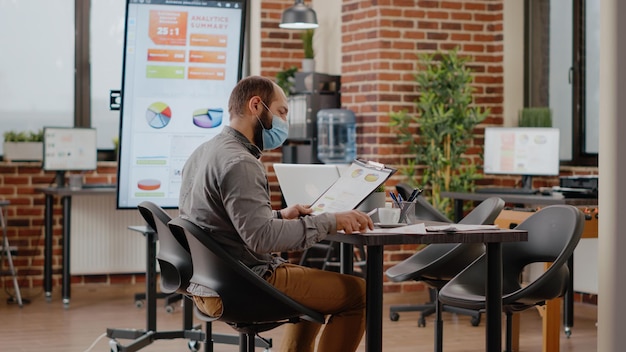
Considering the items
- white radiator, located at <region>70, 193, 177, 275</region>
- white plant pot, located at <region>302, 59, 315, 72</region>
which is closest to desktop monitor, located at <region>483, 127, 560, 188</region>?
white plant pot, located at <region>302, 59, 315, 72</region>

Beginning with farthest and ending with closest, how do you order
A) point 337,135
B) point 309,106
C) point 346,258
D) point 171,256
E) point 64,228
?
point 309,106 < point 337,135 < point 64,228 < point 346,258 < point 171,256

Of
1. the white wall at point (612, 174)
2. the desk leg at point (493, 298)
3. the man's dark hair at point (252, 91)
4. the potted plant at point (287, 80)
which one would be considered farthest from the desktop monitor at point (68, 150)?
the white wall at point (612, 174)

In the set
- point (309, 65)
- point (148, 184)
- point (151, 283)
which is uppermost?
point (309, 65)

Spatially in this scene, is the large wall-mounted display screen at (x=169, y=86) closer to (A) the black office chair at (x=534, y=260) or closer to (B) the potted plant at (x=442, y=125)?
(A) the black office chair at (x=534, y=260)

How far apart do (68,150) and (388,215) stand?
410 cm

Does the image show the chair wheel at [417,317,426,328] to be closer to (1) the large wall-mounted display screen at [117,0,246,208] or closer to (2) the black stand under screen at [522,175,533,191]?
(2) the black stand under screen at [522,175,533,191]

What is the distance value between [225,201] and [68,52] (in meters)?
4.71

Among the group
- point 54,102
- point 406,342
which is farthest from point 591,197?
point 54,102

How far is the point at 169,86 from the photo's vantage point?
5.19 metres

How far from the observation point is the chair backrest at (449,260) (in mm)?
4410

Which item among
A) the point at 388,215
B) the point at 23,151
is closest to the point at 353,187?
the point at 388,215

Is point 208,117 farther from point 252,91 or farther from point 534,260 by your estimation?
point 534,260

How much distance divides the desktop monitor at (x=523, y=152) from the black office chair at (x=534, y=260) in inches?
91.8

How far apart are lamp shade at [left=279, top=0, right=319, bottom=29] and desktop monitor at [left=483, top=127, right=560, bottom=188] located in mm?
1533
